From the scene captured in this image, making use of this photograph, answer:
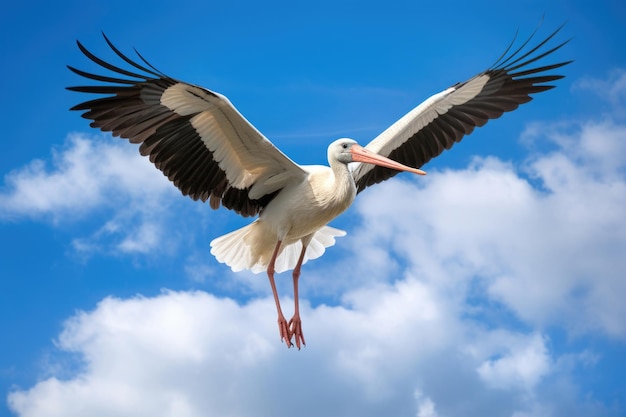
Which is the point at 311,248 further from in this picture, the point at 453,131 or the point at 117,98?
the point at 117,98

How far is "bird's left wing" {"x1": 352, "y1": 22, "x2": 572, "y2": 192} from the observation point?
10891 mm

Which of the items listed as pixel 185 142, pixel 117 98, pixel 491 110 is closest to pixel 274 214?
pixel 185 142

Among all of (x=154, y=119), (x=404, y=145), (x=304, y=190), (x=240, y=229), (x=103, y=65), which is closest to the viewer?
(x=103, y=65)

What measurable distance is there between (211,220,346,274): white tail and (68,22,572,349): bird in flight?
0.01 metres

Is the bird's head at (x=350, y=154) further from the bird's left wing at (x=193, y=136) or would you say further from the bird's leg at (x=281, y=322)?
the bird's leg at (x=281, y=322)

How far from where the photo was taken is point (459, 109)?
36.4 feet

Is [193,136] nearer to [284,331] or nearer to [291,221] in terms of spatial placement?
[291,221]

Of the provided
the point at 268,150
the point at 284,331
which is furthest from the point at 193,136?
the point at 284,331

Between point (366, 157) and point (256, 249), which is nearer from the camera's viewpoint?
point (366, 157)

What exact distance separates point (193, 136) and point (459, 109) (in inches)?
140

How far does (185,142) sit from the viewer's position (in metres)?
9.22

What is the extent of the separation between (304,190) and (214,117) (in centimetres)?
123

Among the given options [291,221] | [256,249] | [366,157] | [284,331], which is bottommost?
[284,331]

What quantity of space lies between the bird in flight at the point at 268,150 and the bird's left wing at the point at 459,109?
12 millimetres
